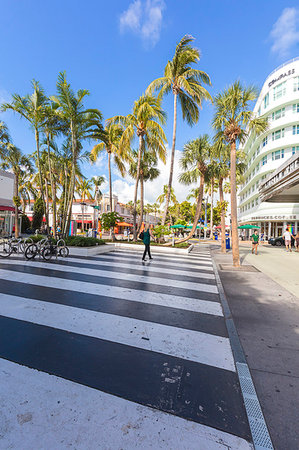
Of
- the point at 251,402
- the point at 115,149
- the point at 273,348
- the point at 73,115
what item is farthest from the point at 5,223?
the point at 251,402

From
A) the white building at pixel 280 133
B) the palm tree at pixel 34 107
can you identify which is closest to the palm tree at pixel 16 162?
the palm tree at pixel 34 107

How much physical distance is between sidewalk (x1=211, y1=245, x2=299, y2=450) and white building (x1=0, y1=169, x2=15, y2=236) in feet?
82.0

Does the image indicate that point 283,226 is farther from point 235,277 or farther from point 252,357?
point 252,357

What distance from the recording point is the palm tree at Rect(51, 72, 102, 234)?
470 inches

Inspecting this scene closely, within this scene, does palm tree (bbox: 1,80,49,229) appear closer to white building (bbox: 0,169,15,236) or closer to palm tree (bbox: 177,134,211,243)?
palm tree (bbox: 177,134,211,243)

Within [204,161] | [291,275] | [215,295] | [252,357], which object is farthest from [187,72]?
[252,357]

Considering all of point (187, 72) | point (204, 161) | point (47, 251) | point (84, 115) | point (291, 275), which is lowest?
point (291, 275)

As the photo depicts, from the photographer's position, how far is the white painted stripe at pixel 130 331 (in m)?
2.94

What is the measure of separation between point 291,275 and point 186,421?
873cm

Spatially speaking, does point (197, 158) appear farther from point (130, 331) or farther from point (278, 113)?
point (278, 113)

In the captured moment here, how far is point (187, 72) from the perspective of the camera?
16609mm

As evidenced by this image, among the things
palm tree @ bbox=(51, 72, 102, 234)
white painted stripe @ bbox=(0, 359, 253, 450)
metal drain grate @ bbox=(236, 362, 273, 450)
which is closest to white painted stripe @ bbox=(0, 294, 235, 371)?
metal drain grate @ bbox=(236, 362, 273, 450)

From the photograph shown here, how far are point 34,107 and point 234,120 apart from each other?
11.0 metres

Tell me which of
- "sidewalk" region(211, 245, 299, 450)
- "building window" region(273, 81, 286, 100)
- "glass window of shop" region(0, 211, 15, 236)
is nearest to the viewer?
"sidewalk" region(211, 245, 299, 450)
